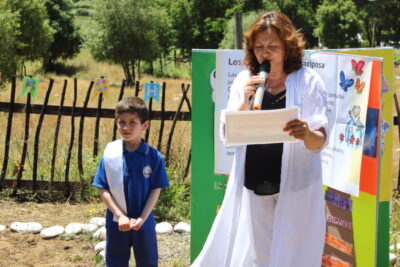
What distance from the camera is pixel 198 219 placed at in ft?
13.6

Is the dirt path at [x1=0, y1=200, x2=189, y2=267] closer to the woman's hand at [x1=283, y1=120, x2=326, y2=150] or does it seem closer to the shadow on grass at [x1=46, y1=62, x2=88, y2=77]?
the woman's hand at [x1=283, y1=120, x2=326, y2=150]

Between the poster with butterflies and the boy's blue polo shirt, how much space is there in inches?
42.2

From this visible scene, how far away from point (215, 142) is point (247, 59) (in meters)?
1.15

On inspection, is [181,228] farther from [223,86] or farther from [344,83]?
[344,83]

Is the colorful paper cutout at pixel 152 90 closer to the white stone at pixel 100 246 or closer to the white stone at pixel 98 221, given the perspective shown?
the white stone at pixel 98 221

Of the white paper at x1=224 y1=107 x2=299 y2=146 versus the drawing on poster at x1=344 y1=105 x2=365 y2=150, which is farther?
the drawing on poster at x1=344 y1=105 x2=365 y2=150

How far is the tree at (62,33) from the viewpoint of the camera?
135 ft

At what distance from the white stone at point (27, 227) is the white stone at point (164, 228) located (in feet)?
3.68

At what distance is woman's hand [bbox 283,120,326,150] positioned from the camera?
2490mm

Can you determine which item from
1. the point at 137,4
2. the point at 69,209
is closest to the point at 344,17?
the point at 137,4

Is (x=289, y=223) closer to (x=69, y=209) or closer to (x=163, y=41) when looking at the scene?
(x=69, y=209)

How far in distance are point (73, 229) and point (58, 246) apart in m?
0.27

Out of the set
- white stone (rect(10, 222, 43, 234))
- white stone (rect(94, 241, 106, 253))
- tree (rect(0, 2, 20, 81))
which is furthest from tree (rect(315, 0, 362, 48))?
white stone (rect(94, 241, 106, 253))

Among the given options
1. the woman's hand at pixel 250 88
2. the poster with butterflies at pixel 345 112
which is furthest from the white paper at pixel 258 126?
the poster with butterflies at pixel 345 112
